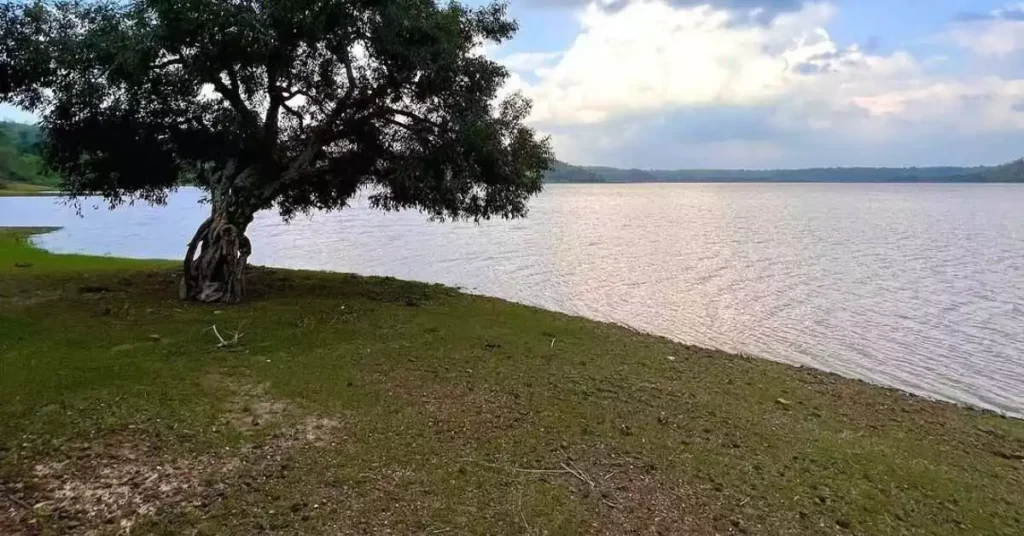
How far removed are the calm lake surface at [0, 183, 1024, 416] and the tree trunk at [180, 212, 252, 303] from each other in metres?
10.3

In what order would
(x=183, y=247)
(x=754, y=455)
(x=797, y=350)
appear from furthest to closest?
(x=183, y=247)
(x=797, y=350)
(x=754, y=455)

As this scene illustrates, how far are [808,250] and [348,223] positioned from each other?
118 feet

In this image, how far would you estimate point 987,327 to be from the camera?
19.4 metres

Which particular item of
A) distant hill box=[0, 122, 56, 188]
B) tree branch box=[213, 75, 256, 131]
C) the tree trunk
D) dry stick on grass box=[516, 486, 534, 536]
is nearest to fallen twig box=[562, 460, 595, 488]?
dry stick on grass box=[516, 486, 534, 536]

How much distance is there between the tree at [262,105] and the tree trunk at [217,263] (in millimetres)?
33

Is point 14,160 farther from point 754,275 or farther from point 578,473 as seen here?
point 578,473

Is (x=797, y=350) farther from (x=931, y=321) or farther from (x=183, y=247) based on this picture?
(x=183, y=247)

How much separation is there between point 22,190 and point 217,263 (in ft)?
412

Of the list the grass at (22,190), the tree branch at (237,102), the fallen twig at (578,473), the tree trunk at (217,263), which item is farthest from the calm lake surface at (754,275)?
the grass at (22,190)

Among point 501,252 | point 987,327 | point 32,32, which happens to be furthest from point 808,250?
point 32,32

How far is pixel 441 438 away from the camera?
7.39 meters

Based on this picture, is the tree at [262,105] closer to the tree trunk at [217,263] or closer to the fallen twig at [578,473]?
the tree trunk at [217,263]

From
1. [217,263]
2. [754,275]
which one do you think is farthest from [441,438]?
[754,275]

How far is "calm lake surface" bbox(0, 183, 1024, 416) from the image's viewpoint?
16531 millimetres
